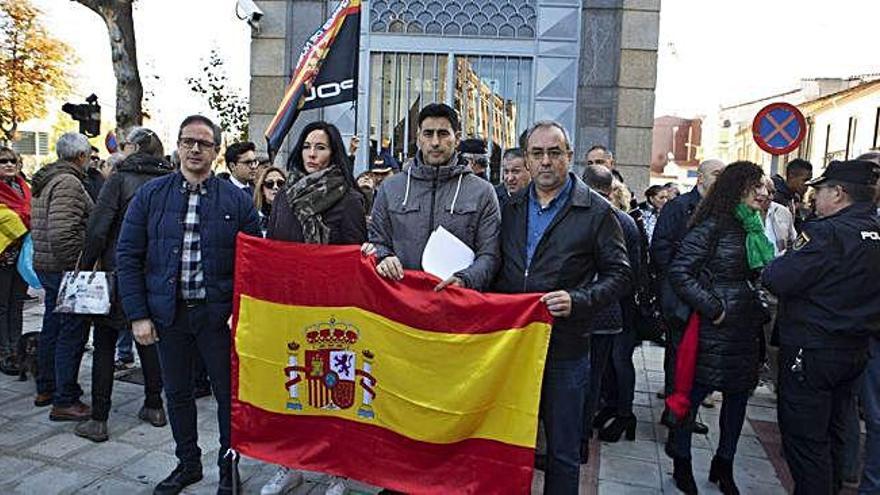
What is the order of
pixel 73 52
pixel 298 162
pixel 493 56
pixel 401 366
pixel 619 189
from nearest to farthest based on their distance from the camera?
pixel 401 366 < pixel 298 162 < pixel 619 189 < pixel 493 56 < pixel 73 52

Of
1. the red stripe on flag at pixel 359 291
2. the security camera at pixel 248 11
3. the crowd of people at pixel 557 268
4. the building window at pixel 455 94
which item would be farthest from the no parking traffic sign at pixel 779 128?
the security camera at pixel 248 11

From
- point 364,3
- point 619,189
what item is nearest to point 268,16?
point 364,3

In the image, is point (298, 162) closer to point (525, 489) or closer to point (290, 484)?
point (290, 484)

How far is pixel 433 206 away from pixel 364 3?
7.75 meters

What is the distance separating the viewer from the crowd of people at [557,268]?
3.25 m

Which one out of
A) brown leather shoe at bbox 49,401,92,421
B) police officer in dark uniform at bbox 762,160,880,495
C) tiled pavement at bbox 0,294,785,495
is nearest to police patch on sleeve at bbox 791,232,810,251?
police officer in dark uniform at bbox 762,160,880,495

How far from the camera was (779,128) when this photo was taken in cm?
778

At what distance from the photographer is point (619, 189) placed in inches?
201

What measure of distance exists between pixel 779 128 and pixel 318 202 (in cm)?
629

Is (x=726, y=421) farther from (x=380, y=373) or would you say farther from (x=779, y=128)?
(x=779, y=128)

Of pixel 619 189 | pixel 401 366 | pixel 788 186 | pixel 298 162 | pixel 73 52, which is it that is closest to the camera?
pixel 401 366

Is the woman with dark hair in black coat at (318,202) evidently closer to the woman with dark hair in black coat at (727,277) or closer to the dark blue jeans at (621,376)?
the woman with dark hair in black coat at (727,277)

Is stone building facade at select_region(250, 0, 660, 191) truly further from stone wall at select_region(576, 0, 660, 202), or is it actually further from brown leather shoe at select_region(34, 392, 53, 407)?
brown leather shoe at select_region(34, 392, 53, 407)

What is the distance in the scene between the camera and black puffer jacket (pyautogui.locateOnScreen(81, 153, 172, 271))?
4387 millimetres
